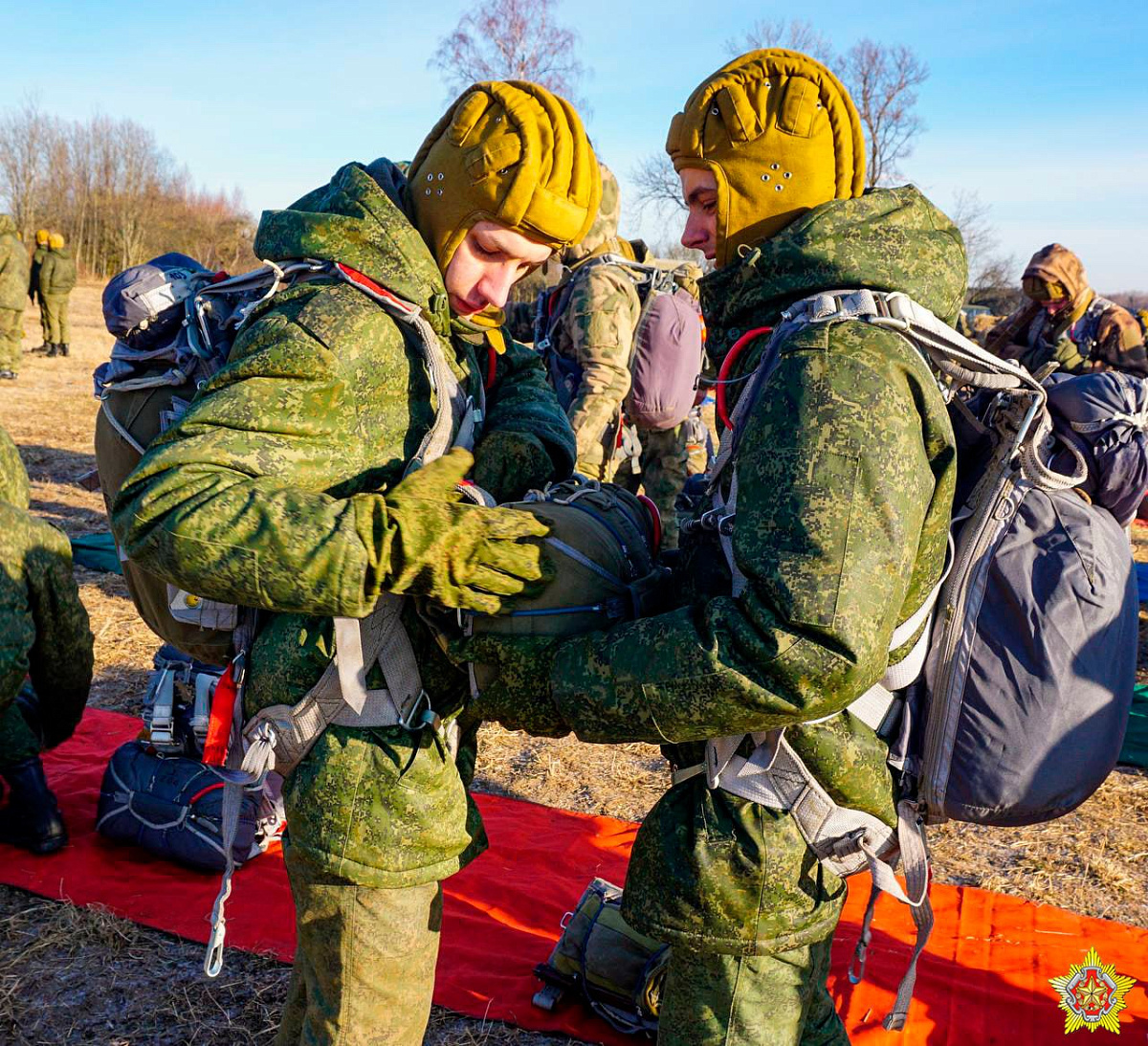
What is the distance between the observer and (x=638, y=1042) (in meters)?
3.27

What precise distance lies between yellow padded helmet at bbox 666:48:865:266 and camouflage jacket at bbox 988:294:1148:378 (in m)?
7.13

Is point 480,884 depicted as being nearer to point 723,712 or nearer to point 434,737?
point 434,737

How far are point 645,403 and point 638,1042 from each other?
4120mm

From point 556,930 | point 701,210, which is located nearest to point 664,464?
point 556,930

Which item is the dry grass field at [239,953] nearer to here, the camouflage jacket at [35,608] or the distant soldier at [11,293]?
the camouflage jacket at [35,608]

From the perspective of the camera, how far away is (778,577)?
5.74ft

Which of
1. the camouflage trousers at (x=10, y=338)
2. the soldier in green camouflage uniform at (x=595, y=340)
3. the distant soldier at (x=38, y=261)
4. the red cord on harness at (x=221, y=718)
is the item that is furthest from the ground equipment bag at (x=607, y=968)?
the distant soldier at (x=38, y=261)

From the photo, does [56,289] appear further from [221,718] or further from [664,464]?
[221,718]

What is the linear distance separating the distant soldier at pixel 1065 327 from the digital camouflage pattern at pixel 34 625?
6.69m

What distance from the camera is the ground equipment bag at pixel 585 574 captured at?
2051 mm

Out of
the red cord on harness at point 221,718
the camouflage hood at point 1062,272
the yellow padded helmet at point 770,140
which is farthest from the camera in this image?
the camouflage hood at point 1062,272

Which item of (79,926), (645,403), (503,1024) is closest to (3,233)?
(645,403)

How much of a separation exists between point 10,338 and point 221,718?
16.8m

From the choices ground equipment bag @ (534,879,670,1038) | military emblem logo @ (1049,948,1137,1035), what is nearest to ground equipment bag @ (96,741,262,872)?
ground equipment bag @ (534,879,670,1038)
